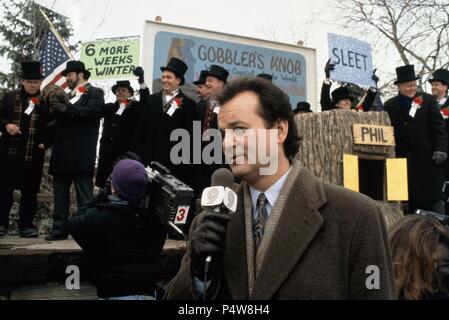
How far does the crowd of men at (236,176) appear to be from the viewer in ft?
5.96

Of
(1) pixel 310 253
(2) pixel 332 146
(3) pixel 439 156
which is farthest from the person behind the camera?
(3) pixel 439 156

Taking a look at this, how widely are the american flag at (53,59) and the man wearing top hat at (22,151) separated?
4.32 feet

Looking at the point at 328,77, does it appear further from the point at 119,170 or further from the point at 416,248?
the point at 416,248

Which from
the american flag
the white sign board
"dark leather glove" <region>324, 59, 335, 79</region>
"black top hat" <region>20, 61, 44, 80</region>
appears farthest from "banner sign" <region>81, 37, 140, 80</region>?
"dark leather glove" <region>324, 59, 335, 79</region>

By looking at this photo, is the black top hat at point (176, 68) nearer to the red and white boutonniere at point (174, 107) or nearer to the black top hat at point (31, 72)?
the red and white boutonniere at point (174, 107)

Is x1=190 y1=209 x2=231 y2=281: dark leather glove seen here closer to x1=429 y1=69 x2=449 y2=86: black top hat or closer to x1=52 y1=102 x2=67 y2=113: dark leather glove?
x1=52 y1=102 x2=67 y2=113: dark leather glove

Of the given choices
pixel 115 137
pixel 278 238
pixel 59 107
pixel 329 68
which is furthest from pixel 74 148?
pixel 278 238

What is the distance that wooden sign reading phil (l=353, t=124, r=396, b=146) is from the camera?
235 inches

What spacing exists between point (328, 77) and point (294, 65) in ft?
8.30

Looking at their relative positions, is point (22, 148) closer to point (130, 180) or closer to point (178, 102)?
point (178, 102)

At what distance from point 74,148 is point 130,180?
260 centimetres

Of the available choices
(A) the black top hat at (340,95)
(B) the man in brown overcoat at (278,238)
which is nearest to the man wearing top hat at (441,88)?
(A) the black top hat at (340,95)

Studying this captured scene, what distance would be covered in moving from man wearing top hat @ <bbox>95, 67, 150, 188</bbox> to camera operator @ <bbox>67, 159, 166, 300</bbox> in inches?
125

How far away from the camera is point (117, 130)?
23.1ft
